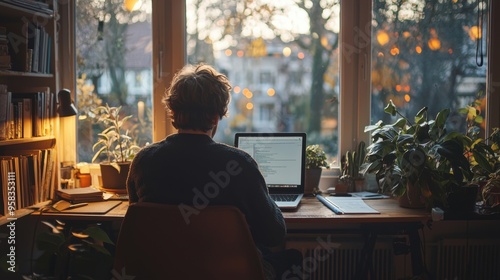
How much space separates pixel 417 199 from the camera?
2.62 m

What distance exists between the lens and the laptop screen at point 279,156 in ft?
9.34

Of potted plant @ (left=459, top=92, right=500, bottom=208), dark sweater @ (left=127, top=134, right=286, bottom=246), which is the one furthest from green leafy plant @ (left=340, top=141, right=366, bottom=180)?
dark sweater @ (left=127, top=134, right=286, bottom=246)

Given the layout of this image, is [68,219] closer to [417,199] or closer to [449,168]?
[417,199]

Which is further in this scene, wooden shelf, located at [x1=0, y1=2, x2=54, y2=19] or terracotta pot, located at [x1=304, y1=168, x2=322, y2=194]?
terracotta pot, located at [x1=304, y1=168, x2=322, y2=194]

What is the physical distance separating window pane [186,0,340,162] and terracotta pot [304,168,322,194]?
0.97 feet

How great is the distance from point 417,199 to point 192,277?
1383mm

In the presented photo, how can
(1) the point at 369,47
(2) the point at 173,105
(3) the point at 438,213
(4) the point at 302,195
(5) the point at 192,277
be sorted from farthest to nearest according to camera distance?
(1) the point at 369,47, (4) the point at 302,195, (3) the point at 438,213, (2) the point at 173,105, (5) the point at 192,277

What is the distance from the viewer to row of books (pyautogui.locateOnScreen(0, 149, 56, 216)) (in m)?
2.43

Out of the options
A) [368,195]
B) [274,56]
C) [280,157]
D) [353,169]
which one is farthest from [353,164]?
[274,56]

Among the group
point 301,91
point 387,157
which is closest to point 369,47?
point 301,91

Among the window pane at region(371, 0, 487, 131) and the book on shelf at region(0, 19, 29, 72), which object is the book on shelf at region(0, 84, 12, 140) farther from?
the window pane at region(371, 0, 487, 131)

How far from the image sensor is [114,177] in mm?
2953

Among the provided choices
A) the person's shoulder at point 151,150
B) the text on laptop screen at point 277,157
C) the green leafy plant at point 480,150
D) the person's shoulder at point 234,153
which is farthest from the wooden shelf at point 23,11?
the green leafy plant at point 480,150

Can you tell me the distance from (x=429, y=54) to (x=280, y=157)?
3.53 ft
